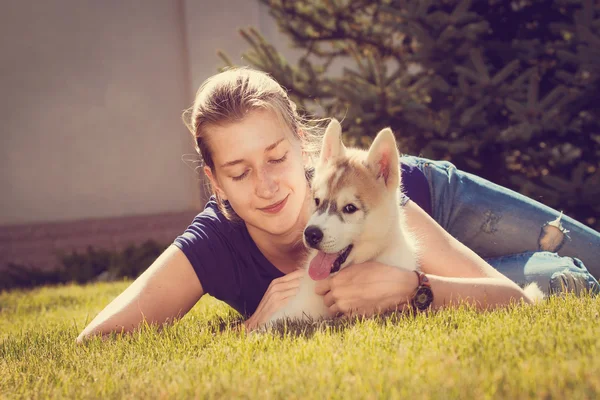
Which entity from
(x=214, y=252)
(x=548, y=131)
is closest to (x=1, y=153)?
(x=214, y=252)

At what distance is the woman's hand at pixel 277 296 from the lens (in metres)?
2.66

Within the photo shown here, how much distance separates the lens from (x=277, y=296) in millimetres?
2701

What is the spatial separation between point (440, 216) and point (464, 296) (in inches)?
40.8

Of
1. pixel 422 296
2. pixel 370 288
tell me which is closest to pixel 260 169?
pixel 370 288

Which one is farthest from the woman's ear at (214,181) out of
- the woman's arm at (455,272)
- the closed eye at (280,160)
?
the woman's arm at (455,272)

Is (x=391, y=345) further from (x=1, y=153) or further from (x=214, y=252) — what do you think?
(x=1, y=153)

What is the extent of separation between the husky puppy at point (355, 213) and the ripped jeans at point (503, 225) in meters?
Result: 0.85

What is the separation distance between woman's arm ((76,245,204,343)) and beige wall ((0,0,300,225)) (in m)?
6.28

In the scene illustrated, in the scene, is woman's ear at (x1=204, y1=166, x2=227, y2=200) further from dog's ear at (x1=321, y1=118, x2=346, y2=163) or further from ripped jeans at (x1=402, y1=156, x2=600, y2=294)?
ripped jeans at (x1=402, y1=156, x2=600, y2=294)

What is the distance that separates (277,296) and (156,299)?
589mm

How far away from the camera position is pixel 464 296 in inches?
100

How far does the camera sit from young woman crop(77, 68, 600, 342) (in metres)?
2.57

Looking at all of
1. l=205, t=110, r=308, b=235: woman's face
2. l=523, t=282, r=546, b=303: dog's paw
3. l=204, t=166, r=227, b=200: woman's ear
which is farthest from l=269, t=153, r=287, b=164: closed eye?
l=523, t=282, r=546, b=303: dog's paw

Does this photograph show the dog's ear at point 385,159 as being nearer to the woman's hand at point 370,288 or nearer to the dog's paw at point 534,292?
the woman's hand at point 370,288
